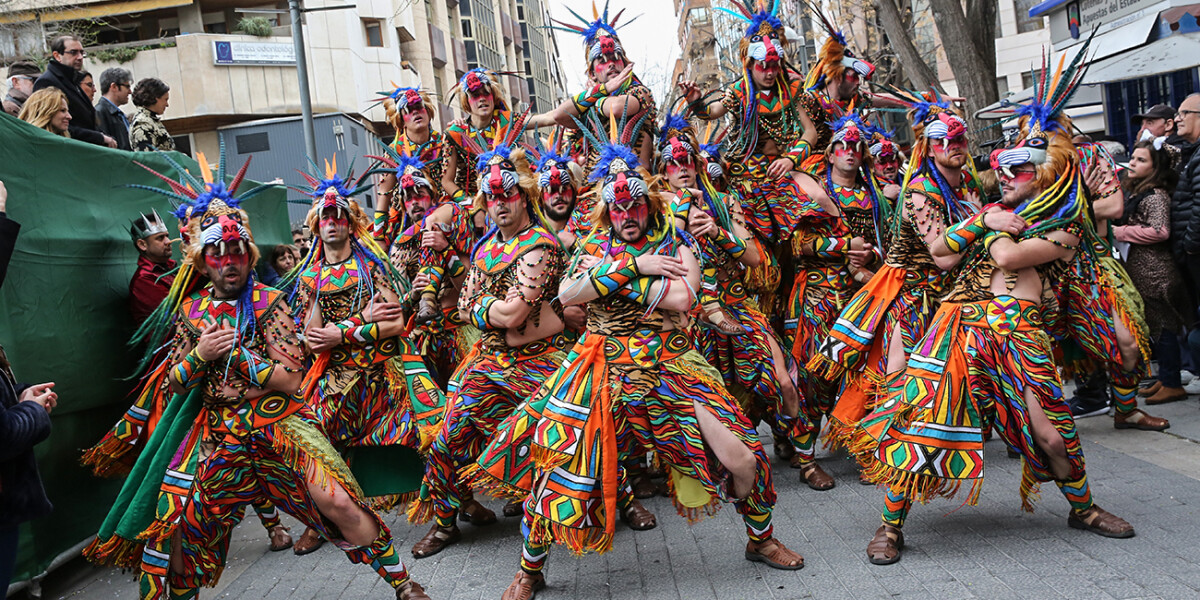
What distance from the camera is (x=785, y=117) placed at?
6.73 meters

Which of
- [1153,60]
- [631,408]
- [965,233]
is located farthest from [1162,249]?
[631,408]

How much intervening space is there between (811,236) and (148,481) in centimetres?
411

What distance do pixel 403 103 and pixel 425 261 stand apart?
150 cm

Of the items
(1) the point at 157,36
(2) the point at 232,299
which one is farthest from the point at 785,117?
(1) the point at 157,36

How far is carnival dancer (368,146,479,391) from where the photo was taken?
6.10 meters

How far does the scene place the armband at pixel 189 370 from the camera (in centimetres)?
422

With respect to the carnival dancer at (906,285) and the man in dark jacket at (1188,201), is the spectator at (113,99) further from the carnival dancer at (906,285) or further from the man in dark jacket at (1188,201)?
the man in dark jacket at (1188,201)

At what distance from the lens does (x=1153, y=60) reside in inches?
411

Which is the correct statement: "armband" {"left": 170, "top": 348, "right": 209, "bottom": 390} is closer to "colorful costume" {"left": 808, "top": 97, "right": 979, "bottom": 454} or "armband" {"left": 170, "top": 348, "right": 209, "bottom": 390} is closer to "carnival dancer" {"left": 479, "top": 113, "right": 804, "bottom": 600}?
"carnival dancer" {"left": 479, "top": 113, "right": 804, "bottom": 600}

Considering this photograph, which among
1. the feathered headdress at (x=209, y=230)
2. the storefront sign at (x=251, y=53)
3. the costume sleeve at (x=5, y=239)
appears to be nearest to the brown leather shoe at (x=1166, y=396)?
the feathered headdress at (x=209, y=230)

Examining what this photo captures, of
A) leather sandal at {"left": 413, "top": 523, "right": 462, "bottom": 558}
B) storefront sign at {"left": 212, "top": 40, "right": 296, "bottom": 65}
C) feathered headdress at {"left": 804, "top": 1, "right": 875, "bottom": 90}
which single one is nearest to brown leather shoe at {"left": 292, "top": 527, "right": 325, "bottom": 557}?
leather sandal at {"left": 413, "top": 523, "right": 462, "bottom": 558}

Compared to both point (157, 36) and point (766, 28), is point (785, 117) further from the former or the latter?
point (157, 36)

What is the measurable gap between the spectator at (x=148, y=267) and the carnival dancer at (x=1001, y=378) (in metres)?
4.30

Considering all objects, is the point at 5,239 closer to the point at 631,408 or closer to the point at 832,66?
the point at 631,408
